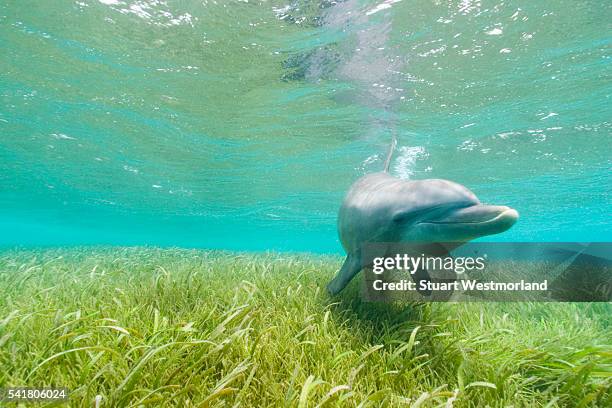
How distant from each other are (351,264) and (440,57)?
8.61 m

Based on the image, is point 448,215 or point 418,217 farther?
point 418,217

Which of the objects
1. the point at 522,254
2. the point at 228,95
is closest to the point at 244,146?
the point at 228,95

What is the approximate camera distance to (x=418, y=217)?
3.03 m

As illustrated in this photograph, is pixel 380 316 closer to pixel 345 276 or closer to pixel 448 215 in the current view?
pixel 345 276

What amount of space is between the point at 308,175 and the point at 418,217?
60.3 feet

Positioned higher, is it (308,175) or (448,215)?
(308,175)
